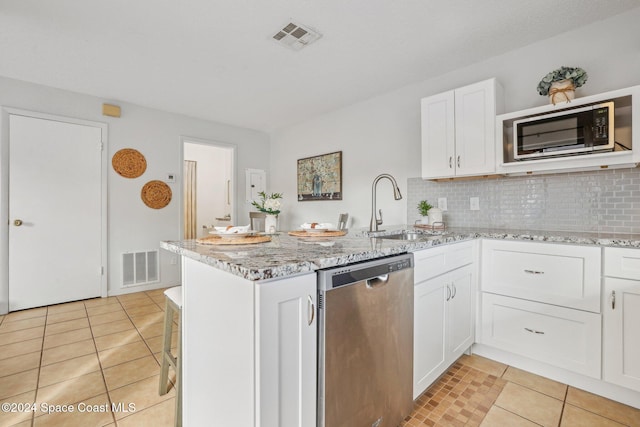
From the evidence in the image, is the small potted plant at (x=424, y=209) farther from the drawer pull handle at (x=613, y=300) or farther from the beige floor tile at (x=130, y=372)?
the beige floor tile at (x=130, y=372)

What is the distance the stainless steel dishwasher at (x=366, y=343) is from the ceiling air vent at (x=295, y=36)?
1837 mm

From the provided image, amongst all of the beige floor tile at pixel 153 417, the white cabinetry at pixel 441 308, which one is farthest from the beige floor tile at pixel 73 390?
the white cabinetry at pixel 441 308

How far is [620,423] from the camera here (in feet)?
4.81

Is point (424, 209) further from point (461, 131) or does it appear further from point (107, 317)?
point (107, 317)

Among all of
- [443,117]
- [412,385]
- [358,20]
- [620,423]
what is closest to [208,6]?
[358,20]

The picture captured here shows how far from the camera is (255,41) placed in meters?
2.33

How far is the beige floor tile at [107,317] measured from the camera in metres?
2.74

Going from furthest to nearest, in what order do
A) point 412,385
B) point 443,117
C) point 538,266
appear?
point 443,117 < point 538,266 < point 412,385

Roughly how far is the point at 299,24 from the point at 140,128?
2.72 m

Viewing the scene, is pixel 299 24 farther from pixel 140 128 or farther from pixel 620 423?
pixel 620 423

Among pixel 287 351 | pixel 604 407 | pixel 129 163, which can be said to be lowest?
pixel 604 407

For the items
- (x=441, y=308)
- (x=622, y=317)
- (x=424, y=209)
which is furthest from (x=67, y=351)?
(x=622, y=317)

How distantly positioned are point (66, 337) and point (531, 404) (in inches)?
132

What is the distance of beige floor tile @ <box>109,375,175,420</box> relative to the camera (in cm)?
161
